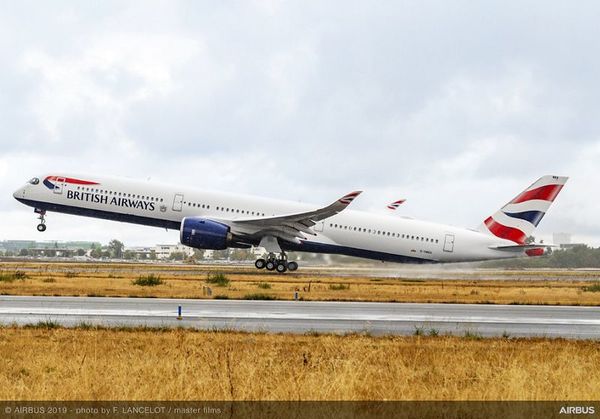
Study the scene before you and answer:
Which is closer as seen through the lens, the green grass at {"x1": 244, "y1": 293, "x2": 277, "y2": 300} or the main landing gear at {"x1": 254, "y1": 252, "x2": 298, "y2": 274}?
the green grass at {"x1": 244, "y1": 293, "x2": 277, "y2": 300}

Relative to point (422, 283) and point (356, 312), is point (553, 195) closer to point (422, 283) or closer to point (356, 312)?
point (422, 283)

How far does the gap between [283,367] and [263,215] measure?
1409 inches

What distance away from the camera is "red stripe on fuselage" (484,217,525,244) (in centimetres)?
4844

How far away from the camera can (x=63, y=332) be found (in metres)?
17.0

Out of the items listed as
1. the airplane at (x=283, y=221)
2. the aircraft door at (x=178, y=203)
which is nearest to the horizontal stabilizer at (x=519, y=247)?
the airplane at (x=283, y=221)

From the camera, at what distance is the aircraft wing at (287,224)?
148 ft

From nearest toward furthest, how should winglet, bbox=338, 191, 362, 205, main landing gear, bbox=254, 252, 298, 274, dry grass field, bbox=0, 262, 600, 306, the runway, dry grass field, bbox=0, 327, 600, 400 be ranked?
dry grass field, bbox=0, 327, 600, 400, the runway, dry grass field, bbox=0, 262, 600, 306, winglet, bbox=338, 191, 362, 205, main landing gear, bbox=254, 252, 298, 274

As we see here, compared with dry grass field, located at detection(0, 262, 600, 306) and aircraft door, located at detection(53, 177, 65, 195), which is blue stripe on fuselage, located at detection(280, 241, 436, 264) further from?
aircraft door, located at detection(53, 177, 65, 195)

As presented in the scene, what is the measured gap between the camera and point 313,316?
74.2 ft

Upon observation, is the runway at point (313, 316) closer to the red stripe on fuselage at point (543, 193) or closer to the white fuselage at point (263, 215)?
the white fuselage at point (263, 215)

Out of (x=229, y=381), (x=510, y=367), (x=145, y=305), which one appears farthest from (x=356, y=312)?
(x=229, y=381)

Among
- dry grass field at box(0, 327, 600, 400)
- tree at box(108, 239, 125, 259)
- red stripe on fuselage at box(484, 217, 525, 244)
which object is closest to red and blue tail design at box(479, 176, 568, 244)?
red stripe on fuselage at box(484, 217, 525, 244)

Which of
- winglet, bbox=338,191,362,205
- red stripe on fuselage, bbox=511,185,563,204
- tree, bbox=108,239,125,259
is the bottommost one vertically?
tree, bbox=108,239,125,259

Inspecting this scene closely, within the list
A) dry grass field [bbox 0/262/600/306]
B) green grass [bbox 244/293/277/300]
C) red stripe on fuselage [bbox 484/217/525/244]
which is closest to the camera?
green grass [bbox 244/293/277/300]
